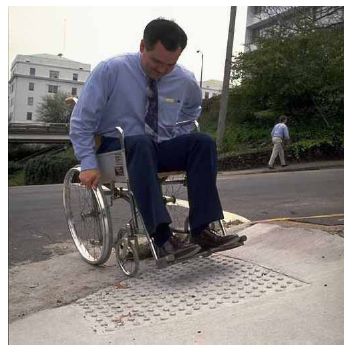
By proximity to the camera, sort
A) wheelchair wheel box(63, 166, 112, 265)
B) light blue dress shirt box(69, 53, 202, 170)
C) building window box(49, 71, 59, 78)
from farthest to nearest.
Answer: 1. wheelchair wheel box(63, 166, 112, 265)
2. light blue dress shirt box(69, 53, 202, 170)
3. building window box(49, 71, 59, 78)

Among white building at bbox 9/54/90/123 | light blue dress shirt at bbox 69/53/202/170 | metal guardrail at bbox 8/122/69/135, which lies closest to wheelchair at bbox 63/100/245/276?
light blue dress shirt at bbox 69/53/202/170

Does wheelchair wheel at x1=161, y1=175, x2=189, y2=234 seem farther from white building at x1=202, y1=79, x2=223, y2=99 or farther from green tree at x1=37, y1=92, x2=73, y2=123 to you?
green tree at x1=37, y1=92, x2=73, y2=123

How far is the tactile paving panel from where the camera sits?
2.34m

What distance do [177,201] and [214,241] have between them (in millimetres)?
440

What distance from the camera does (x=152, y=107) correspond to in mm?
2662

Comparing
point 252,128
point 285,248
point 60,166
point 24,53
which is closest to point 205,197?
point 252,128

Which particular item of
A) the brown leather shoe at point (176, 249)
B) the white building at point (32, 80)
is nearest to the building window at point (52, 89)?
the white building at point (32, 80)

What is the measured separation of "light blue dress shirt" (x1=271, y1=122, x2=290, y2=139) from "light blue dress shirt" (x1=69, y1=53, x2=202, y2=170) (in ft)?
1.50

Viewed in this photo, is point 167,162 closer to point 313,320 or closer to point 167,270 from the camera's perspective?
point 167,270

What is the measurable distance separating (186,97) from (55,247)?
1445 mm

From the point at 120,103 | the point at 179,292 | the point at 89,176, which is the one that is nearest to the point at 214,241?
the point at 179,292

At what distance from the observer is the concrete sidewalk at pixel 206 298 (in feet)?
6.82

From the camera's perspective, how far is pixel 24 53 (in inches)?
88.7

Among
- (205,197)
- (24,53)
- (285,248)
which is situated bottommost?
(285,248)
